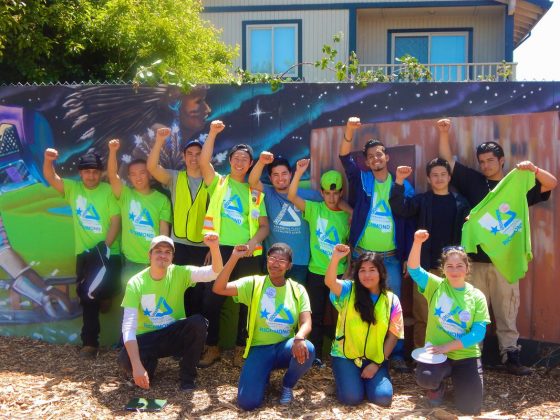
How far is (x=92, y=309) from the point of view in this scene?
5.20 metres

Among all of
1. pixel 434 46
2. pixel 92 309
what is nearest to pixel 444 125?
pixel 92 309

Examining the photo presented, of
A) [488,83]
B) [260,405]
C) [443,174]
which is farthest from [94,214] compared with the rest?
[488,83]

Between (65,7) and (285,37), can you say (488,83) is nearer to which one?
(65,7)

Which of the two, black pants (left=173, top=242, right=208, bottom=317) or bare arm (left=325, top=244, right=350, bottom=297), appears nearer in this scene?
bare arm (left=325, top=244, right=350, bottom=297)

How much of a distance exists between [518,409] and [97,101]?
13.9 ft

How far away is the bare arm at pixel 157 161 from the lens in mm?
5035

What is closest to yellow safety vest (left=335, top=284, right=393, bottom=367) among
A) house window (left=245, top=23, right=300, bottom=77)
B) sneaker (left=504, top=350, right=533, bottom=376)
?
sneaker (left=504, top=350, right=533, bottom=376)

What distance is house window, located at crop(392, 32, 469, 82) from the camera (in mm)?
13555

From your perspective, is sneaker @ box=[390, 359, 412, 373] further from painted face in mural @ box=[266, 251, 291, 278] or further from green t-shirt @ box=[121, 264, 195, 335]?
green t-shirt @ box=[121, 264, 195, 335]

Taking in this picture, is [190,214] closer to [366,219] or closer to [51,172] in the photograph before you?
[51,172]

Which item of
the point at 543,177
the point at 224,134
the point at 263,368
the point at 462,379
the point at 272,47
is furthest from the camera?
the point at 272,47

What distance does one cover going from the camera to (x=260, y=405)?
13.6 feet

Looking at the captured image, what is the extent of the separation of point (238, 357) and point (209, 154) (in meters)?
1.66

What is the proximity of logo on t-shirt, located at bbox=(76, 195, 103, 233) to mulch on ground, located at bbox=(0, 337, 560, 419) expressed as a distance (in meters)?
1.10
